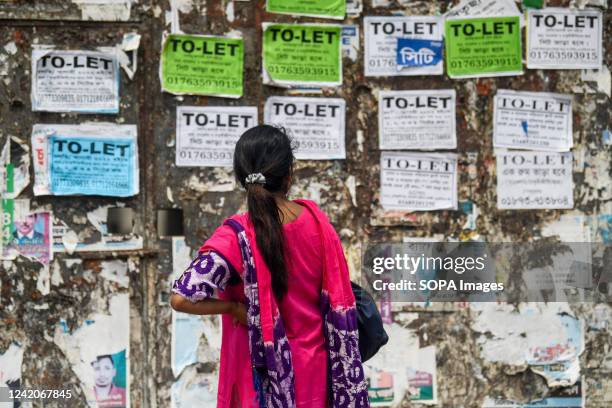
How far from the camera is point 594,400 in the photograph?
12.2 ft

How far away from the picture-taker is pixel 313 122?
3.65 m

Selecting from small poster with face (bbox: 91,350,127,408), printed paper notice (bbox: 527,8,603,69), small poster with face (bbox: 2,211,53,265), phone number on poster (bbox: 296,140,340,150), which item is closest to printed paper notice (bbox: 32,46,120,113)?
small poster with face (bbox: 2,211,53,265)

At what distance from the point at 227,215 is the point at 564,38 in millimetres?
1751

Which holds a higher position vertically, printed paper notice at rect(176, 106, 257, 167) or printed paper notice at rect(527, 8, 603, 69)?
printed paper notice at rect(527, 8, 603, 69)

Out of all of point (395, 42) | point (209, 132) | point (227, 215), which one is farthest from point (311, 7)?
point (227, 215)

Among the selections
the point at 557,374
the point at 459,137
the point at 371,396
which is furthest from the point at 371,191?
the point at 557,374

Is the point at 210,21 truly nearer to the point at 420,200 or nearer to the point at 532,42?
the point at 420,200

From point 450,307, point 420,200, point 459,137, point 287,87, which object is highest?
point 287,87

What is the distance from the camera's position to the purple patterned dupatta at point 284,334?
220cm

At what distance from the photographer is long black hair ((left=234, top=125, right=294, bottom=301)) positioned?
7.22ft

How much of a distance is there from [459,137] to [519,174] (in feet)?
1.07

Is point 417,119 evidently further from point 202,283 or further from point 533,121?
point 202,283

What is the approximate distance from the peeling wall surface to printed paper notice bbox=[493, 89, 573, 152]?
0.04 meters

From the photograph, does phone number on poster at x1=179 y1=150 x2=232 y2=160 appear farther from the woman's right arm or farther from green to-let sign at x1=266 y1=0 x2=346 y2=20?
the woman's right arm
